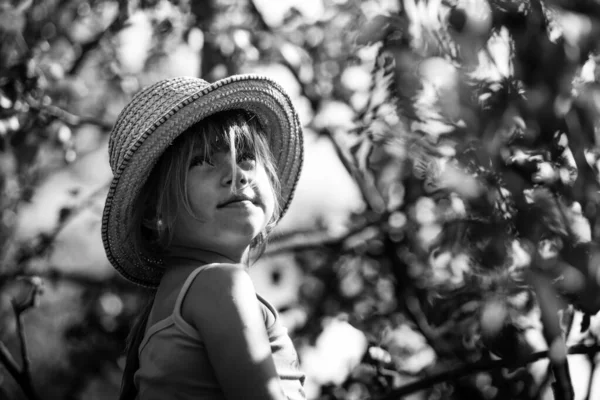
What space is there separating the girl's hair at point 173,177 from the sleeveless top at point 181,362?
18 centimetres

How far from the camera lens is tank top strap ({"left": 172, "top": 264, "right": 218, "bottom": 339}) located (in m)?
1.38

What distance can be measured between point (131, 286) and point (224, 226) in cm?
186

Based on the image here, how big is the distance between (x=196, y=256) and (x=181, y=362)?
243 millimetres

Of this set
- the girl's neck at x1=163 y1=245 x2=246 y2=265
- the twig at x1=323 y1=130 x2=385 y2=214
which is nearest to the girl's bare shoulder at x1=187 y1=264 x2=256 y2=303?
the girl's neck at x1=163 y1=245 x2=246 y2=265

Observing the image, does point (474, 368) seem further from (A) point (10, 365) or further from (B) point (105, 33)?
(B) point (105, 33)

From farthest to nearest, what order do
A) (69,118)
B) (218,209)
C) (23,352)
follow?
(69,118) < (23,352) < (218,209)

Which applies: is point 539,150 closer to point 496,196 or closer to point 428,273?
point 496,196

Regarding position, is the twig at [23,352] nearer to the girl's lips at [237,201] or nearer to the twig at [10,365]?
the twig at [10,365]

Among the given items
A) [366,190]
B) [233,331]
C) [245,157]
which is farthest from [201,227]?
[366,190]

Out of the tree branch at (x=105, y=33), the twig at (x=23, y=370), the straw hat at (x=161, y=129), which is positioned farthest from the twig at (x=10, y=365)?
the tree branch at (x=105, y=33)

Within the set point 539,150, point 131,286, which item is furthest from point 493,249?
point 131,286

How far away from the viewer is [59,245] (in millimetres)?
3434

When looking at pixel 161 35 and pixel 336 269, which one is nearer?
pixel 336 269

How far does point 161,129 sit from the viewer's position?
1.57 meters
